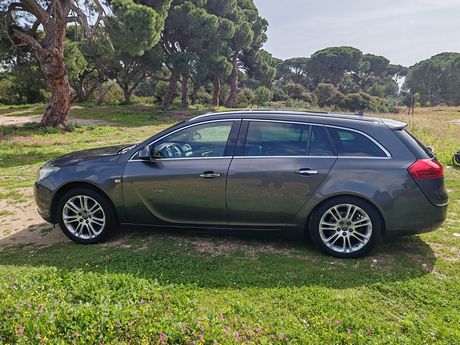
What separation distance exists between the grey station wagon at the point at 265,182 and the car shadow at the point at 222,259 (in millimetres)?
233

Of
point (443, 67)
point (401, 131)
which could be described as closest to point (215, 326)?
point (401, 131)

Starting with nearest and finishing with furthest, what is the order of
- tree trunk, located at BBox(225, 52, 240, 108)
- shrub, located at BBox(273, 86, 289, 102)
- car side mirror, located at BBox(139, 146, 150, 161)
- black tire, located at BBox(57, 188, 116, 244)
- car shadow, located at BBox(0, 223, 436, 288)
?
1. car shadow, located at BBox(0, 223, 436, 288)
2. car side mirror, located at BBox(139, 146, 150, 161)
3. black tire, located at BBox(57, 188, 116, 244)
4. tree trunk, located at BBox(225, 52, 240, 108)
5. shrub, located at BBox(273, 86, 289, 102)

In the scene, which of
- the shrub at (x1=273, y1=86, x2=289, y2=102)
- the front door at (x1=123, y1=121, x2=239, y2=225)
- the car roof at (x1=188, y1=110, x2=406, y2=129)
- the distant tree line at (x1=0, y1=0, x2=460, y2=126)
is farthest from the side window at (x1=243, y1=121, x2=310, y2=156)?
the shrub at (x1=273, y1=86, x2=289, y2=102)

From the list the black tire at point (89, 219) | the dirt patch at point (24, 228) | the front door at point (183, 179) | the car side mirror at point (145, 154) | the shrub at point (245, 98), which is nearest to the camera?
the front door at point (183, 179)

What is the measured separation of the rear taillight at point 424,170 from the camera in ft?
11.2

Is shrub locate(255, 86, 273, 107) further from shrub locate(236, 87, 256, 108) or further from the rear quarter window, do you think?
the rear quarter window

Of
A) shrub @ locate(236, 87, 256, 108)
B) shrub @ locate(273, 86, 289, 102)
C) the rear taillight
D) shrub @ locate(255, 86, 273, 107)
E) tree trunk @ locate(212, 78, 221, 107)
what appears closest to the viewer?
the rear taillight

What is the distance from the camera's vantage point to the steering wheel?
3.90 meters

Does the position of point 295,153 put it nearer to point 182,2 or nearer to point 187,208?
point 187,208

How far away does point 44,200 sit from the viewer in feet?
13.4

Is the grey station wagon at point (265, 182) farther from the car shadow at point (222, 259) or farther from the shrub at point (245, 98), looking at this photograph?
the shrub at point (245, 98)

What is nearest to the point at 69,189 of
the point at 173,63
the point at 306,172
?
the point at 306,172

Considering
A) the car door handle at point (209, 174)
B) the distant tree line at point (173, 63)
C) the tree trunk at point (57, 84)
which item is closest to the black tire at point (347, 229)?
the car door handle at point (209, 174)

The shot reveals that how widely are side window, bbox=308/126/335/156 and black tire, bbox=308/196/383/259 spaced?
1.62ft
